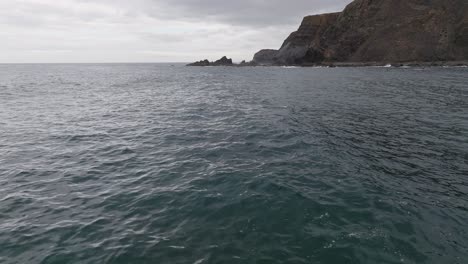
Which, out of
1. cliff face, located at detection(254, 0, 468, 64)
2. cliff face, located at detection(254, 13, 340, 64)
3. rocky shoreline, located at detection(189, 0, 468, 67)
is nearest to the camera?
rocky shoreline, located at detection(189, 0, 468, 67)

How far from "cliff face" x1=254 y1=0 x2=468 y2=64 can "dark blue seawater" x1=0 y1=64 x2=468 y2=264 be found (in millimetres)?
103097

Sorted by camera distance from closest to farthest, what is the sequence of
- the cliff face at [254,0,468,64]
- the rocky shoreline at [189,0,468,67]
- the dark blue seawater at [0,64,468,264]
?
1. the dark blue seawater at [0,64,468,264]
2. the rocky shoreline at [189,0,468,67]
3. the cliff face at [254,0,468,64]

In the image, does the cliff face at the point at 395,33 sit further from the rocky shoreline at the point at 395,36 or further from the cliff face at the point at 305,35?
the cliff face at the point at 305,35

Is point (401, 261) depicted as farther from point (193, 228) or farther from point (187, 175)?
point (187, 175)

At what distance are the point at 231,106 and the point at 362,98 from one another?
1920 centimetres

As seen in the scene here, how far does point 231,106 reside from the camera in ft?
128

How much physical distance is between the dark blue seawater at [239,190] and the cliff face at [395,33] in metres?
103

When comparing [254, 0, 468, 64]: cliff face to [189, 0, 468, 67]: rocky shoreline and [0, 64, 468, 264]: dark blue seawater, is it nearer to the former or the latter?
[189, 0, 468, 67]: rocky shoreline

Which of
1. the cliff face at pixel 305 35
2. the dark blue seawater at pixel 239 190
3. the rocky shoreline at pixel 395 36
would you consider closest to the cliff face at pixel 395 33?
the rocky shoreline at pixel 395 36

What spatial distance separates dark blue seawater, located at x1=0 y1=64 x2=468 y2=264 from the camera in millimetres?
9953

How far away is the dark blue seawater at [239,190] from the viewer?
32.7ft

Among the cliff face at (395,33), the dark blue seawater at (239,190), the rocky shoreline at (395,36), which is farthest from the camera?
the cliff face at (395,33)

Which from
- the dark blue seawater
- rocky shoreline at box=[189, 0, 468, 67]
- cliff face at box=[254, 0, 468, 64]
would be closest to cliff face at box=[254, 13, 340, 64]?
cliff face at box=[254, 0, 468, 64]

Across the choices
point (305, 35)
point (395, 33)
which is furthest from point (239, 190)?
point (305, 35)
